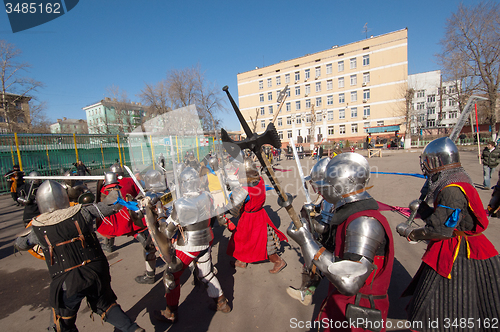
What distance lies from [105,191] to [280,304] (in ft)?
14.1

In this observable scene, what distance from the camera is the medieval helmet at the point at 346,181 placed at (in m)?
1.66

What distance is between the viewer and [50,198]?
2205mm

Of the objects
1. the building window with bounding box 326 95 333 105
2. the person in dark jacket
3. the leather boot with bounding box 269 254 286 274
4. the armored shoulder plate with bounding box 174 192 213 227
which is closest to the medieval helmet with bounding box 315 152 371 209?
the armored shoulder plate with bounding box 174 192 213 227

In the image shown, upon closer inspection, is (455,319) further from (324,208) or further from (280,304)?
(280,304)

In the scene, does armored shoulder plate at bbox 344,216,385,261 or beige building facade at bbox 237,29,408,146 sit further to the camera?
beige building facade at bbox 237,29,408,146

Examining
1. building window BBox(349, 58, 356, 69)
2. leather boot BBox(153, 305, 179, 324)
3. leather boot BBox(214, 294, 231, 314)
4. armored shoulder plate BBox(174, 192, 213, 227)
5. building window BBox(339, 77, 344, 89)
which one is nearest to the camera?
armored shoulder plate BBox(174, 192, 213, 227)

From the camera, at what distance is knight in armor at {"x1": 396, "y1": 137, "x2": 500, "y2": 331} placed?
6.23 feet

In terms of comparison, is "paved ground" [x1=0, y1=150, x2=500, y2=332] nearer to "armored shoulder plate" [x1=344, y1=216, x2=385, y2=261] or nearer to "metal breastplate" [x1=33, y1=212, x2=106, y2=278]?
"metal breastplate" [x1=33, y1=212, x2=106, y2=278]

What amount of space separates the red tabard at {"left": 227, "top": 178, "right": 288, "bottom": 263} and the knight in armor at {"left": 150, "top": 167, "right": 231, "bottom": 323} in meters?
0.93

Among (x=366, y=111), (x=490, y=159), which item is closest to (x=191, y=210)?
(x=490, y=159)

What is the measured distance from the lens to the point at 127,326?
2318 mm

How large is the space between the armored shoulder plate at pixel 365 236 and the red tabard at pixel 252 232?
7.90ft

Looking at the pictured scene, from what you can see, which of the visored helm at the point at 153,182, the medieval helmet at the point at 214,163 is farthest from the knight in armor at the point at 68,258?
the medieval helmet at the point at 214,163

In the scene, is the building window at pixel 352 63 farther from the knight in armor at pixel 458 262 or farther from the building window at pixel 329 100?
the knight in armor at pixel 458 262
